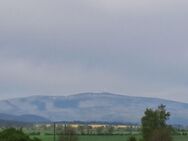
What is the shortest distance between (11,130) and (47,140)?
56.9 metres

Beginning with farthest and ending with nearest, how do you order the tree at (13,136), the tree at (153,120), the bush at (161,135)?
1. the tree at (153,120)
2. the bush at (161,135)
3. the tree at (13,136)

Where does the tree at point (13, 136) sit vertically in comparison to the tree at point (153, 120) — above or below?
below

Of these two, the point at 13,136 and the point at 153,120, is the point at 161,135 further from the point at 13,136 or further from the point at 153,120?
the point at 13,136

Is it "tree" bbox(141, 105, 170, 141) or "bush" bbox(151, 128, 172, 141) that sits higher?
"tree" bbox(141, 105, 170, 141)

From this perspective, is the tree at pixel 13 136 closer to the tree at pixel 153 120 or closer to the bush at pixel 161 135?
the bush at pixel 161 135

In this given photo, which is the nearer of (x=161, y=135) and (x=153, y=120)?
(x=161, y=135)

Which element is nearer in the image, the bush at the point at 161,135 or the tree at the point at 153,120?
Result: the bush at the point at 161,135

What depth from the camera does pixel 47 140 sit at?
130000 millimetres

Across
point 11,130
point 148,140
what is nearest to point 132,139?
point 148,140

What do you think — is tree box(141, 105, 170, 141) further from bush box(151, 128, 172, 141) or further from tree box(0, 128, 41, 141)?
tree box(0, 128, 41, 141)

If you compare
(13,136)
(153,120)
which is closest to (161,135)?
(153,120)

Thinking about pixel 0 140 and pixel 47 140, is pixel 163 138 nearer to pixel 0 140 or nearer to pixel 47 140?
pixel 0 140

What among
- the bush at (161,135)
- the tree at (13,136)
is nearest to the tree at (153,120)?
the bush at (161,135)

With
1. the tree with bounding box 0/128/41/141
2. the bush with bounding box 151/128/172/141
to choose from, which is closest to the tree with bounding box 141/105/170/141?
the bush with bounding box 151/128/172/141
